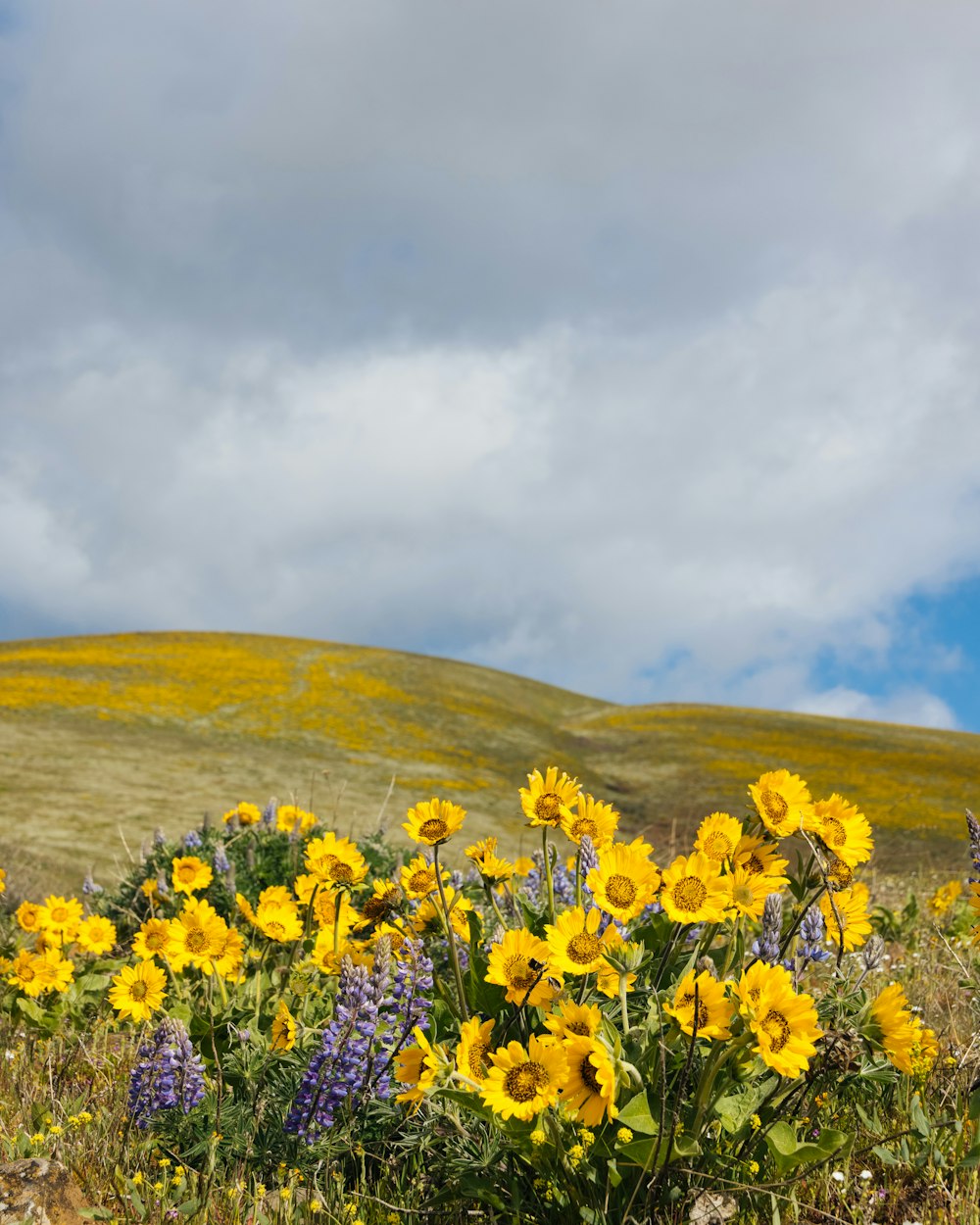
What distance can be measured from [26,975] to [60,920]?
1.17ft

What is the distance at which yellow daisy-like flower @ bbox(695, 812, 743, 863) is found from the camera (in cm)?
261

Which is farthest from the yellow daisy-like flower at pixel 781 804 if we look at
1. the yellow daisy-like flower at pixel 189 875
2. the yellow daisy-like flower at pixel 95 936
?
the yellow daisy-like flower at pixel 95 936

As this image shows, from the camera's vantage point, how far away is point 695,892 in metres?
2.43

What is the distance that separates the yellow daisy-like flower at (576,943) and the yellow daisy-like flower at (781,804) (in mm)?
625

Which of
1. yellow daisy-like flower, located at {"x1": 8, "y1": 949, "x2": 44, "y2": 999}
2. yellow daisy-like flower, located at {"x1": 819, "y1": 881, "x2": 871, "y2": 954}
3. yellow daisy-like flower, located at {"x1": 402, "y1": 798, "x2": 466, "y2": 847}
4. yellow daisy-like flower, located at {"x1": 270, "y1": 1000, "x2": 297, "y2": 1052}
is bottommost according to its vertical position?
yellow daisy-like flower, located at {"x1": 8, "y1": 949, "x2": 44, "y2": 999}

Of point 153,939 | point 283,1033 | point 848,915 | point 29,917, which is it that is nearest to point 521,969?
Result: point 848,915

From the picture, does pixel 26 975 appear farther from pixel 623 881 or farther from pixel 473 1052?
pixel 623 881

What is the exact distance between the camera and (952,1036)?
3947 mm

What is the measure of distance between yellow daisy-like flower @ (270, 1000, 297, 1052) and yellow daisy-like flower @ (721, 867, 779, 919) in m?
1.90

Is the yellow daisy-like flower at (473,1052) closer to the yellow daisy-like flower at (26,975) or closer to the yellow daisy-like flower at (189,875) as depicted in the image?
the yellow daisy-like flower at (189,875)

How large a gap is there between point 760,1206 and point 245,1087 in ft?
6.35

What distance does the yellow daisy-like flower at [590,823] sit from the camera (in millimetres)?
2918

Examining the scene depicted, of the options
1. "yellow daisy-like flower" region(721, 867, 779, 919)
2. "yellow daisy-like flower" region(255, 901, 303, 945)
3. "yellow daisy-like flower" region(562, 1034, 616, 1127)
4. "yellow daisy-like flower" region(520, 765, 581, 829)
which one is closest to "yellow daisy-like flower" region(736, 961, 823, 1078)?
"yellow daisy-like flower" region(721, 867, 779, 919)

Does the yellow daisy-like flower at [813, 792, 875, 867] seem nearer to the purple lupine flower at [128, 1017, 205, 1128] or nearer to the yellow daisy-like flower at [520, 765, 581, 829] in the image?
the yellow daisy-like flower at [520, 765, 581, 829]
